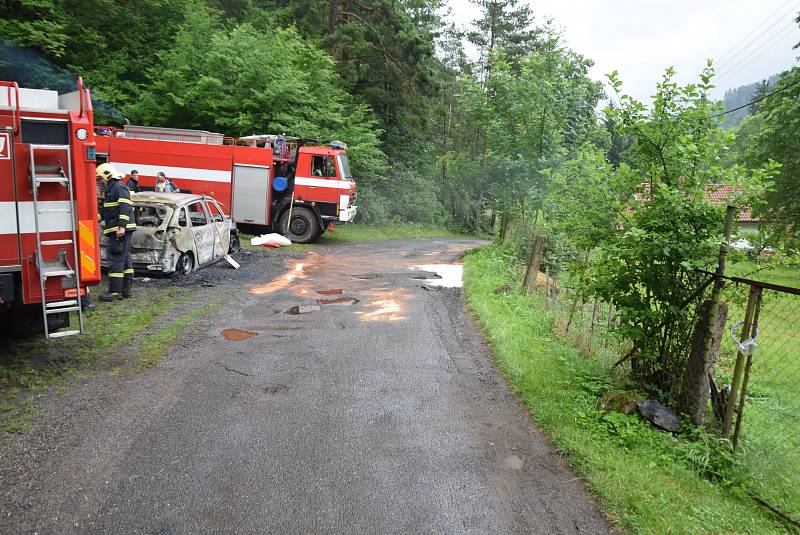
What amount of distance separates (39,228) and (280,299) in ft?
15.4

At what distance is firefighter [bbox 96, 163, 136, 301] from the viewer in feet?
28.2

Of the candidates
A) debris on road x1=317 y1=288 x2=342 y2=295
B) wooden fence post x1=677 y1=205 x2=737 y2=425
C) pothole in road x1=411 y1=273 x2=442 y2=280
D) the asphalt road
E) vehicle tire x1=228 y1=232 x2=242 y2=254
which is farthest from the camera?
vehicle tire x1=228 y1=232 x2=242 y2=254

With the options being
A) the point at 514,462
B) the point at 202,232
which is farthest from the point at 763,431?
the point at 202,232

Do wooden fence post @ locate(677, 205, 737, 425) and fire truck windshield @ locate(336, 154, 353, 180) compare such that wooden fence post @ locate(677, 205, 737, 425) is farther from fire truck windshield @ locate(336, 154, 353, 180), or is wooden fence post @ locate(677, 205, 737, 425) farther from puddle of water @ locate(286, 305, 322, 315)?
fire truck windshield @ locate(336, 154, 353, 180)

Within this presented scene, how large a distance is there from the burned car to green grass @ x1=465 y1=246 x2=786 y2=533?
6415 mm

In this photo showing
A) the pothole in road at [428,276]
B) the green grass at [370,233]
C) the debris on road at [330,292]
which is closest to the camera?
the debris on road at [330,292]

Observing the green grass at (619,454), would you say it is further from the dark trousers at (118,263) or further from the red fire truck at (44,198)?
the dark trousers at (118,263)

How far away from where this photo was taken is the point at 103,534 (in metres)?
3.18

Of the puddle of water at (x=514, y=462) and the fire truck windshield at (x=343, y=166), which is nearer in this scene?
the puddle of water at (x=514, y=462)

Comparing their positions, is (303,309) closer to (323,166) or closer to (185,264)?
(185,264)

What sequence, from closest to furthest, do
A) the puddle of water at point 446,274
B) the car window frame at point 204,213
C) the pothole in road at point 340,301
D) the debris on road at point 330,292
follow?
1. the pothole in road at point 340,301
2. the debris on road at point 330,292
3. the car window frame at point 204,213
4. the puddle of water at point 446,274

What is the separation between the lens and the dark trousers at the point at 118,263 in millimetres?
8562

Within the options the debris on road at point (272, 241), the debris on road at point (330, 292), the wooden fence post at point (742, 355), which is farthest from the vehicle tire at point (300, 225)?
the wooden fence post at point (742, 355)

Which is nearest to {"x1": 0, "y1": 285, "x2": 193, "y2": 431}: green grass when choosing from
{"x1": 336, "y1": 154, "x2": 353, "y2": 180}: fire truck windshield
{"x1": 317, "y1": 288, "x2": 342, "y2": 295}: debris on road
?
{"x1": 317, "y1": 288, "x2": 342, "y2": 295}: debris on road
